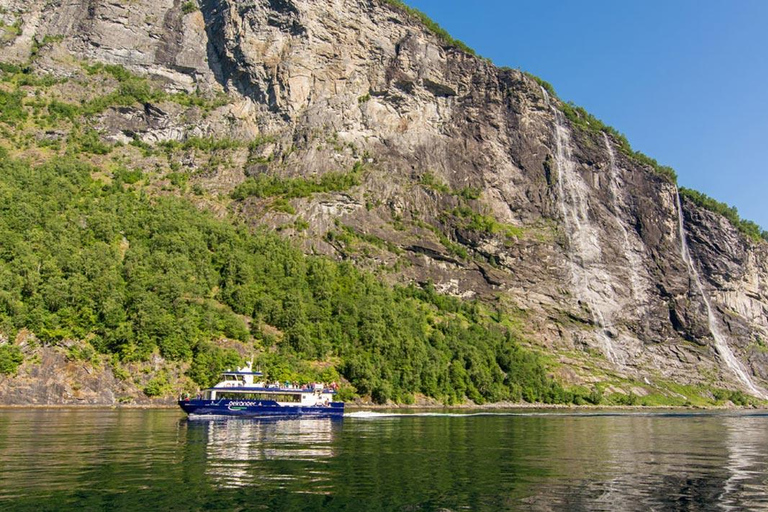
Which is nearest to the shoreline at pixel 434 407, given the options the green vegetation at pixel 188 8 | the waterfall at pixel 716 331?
the waterfall at pixel 716 331

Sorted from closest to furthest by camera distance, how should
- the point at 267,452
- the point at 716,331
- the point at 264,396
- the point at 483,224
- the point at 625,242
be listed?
the point at 267,452 → the point at 264,396 → the point at 483,224 → the point at 716,331 → the point at 625,242

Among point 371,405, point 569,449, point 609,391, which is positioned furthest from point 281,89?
point 569,449

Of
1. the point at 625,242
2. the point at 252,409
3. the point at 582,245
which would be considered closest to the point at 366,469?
the point at 252,409

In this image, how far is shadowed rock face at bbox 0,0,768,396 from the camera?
148500mm

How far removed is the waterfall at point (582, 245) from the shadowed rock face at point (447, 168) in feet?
1.71

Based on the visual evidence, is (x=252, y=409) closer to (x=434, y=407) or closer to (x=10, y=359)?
(x=10, y=359)

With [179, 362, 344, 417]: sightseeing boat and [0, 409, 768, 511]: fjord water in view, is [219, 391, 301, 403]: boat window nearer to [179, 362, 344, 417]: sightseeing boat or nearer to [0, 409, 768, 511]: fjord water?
[179, 362, 344, 417]: sightseeing boat

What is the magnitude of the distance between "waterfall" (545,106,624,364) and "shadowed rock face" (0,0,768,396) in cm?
52

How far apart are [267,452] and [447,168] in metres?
135

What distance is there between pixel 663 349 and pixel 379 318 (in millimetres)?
77635

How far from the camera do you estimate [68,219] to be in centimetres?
10700

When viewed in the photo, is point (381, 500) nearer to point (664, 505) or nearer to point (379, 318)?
point (664, 505)

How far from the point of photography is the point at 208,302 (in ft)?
322

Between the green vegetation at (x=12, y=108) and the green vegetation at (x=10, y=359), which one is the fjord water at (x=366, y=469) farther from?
the green vegetation at (x=12, y=108)
